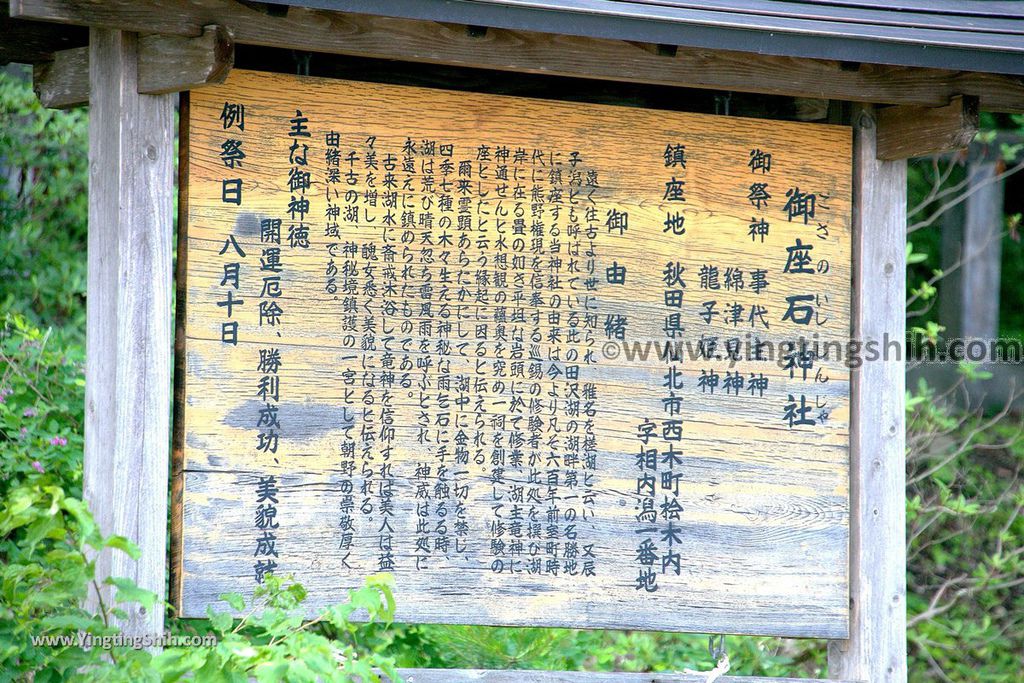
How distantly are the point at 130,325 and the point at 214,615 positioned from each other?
95 cm

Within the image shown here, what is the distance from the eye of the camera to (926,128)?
3.73 m

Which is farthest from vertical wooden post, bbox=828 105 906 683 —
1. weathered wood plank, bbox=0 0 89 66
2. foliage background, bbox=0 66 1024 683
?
weathered wood plank, bbox=0 0 89 66

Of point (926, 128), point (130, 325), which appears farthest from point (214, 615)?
point (926, 128)

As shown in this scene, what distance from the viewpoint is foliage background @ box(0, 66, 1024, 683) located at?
8.87 feet

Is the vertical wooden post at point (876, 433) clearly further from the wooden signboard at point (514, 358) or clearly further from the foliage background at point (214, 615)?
the foliage background at point (214, 615)

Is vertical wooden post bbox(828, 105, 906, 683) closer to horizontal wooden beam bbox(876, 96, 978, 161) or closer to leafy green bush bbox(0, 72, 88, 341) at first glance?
horizontal wooden beam bbox(876, 96, 978, 161)

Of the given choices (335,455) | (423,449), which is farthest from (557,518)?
(335,455)

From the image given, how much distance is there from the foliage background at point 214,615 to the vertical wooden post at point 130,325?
194 millimetres

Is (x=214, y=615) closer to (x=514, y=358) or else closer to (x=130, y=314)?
(x=130, y=314)

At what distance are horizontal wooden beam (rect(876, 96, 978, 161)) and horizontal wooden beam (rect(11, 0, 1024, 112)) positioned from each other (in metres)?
0.05

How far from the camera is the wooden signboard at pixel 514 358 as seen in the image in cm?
331

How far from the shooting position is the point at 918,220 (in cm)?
919

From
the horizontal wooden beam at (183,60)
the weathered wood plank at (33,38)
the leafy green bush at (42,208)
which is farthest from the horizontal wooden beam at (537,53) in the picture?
the leafy green bush at (42,208)

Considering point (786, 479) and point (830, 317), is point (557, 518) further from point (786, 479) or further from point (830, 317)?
point (830, 317)
